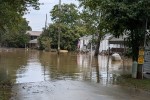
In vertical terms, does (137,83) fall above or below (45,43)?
below

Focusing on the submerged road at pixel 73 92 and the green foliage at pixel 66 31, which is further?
the green foliage at pixel 66 31

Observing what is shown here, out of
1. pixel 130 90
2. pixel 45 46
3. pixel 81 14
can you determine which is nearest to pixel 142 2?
pixel 130 90

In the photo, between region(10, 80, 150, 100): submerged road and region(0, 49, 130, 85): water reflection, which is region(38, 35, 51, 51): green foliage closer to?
region(0, 49, 130, 85): water reflection

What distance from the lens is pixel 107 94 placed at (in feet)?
47.8

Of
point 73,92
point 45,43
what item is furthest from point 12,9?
point 45,43

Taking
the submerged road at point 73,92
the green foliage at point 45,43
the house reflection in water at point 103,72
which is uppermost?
the green foliage at point 45,43

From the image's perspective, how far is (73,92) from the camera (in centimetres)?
1480

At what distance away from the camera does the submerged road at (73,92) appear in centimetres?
1354

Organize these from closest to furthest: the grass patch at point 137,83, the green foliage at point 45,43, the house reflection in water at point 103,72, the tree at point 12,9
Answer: the grass patch at point 137,83 → the tree at point 12,9 → the house reflection in water at point 103,72 → the green foliage at point 45,43

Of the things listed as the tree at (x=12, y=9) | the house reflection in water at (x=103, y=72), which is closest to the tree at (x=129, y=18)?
the house reflection in water at (x=103, y=72)

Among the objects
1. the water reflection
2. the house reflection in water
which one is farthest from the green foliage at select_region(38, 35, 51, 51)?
the house reflection in water

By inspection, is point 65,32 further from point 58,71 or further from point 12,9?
point 12,9

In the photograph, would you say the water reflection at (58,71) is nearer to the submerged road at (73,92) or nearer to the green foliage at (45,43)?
the submerged road at (73,92)

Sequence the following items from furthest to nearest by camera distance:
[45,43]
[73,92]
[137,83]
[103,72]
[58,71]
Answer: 1. [45,43]
2. [103,72]
3. [58,71]
4. [137,83]
5. [73,92]
